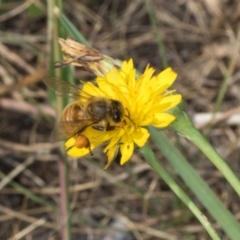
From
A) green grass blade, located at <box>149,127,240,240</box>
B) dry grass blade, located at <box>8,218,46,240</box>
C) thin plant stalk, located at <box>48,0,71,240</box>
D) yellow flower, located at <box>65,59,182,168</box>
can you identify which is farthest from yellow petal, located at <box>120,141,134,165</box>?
dry grass blade, located at <box>8,218,46,240</box>

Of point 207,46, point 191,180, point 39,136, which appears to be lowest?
point 191,180

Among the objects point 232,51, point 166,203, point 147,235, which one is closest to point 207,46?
point 232,51

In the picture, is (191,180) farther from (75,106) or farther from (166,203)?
(166,203)

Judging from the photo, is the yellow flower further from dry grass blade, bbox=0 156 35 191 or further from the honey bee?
dry grass blade, bbox=0 156 35 191

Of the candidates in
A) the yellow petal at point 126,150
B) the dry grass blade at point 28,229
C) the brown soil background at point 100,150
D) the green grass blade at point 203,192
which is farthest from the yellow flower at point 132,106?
the dry grass blade at point 28,229

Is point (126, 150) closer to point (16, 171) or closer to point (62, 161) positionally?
point (62, 161)

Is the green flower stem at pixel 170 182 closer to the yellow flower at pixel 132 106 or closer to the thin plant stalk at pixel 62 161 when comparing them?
the yellow flower at pixel 132 106
